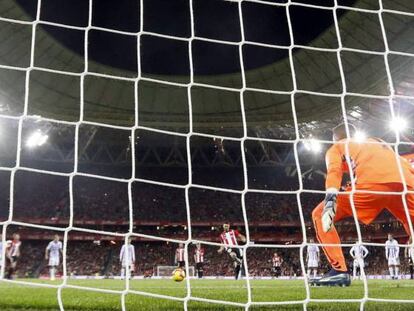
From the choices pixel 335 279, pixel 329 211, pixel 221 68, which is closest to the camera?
pixel 329 211

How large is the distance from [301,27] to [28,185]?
16.1 metres

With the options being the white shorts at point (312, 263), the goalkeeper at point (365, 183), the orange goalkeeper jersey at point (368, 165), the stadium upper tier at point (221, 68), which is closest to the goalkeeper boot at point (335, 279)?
the goalkeeper at point (365, 183)

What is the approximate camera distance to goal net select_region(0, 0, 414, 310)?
1242 centimetres

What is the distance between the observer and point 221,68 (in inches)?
607

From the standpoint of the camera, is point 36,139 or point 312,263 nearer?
point 312,263

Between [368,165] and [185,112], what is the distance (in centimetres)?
1457

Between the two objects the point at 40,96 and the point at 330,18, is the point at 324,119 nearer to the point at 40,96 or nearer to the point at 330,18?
the point at 330,18

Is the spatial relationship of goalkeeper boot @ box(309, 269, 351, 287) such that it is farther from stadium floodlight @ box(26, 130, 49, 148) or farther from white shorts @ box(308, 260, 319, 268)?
stadium floodlight @ box(26, 130, 49, 148)

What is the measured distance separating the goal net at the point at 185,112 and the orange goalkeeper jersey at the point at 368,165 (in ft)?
11.4

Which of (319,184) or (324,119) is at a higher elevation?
(324,119)

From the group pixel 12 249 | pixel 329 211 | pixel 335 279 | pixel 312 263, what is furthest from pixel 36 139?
pixel 329 211

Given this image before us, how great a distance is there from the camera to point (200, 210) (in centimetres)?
2270

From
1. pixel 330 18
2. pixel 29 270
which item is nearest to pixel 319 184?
pixel 330 18

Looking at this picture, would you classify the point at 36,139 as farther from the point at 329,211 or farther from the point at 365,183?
the point at 365,183
